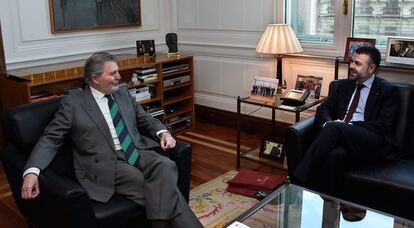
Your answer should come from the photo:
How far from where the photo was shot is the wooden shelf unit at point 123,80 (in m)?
3.19

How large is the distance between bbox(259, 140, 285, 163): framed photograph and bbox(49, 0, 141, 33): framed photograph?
1.82m

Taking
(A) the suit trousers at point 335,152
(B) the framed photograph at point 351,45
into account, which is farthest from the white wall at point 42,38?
(A) the suit trousers at point 335,152

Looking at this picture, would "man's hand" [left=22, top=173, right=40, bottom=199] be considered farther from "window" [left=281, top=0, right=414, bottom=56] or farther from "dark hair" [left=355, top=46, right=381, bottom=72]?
"window" [left=281, top=0, right=414, bottom=56]

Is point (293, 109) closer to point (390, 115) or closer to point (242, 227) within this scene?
point (390, 115)

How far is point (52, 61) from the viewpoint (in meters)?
3.71

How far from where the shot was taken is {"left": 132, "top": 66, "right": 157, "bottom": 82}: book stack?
3861 millimetres

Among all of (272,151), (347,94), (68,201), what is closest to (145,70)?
(272,151)

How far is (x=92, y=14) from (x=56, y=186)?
2.33m

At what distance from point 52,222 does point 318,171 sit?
Result: 1521mm

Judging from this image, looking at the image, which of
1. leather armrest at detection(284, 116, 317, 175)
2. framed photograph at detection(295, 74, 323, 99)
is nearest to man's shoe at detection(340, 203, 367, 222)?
leather armrest at detection(284, 116, 317, 175)

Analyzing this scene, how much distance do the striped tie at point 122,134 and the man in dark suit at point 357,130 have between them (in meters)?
0.98

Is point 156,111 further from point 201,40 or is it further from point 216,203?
point 216,203

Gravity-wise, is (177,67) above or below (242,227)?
above

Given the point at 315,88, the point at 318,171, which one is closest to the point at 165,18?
the point at 315,88
